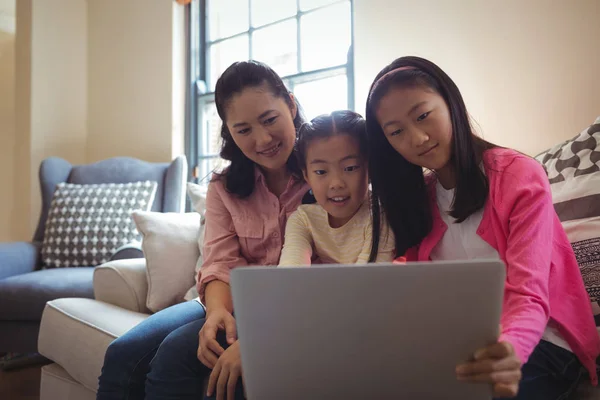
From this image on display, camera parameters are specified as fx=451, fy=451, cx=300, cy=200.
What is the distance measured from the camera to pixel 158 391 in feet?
2.94

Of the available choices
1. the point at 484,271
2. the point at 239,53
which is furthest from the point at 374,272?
the point at 239,53

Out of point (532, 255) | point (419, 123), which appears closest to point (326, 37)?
point (419, 123)

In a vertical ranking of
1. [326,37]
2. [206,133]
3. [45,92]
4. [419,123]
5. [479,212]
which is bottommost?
[479,212]

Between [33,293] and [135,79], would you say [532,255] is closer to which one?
[33,293]

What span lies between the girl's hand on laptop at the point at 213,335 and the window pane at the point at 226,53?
201cm

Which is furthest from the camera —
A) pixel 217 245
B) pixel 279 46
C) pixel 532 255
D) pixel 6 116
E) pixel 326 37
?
pixel 6 116

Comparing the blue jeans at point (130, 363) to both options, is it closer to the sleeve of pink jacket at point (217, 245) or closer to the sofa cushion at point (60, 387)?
the sleeve of pink jacket at point (217, 245)

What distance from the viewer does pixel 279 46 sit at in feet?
8.23

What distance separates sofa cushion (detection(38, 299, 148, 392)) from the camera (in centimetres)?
124

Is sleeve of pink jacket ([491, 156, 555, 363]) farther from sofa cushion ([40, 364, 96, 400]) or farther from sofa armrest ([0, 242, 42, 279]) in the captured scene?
sofa armrest ([0, 242, 42, 279])

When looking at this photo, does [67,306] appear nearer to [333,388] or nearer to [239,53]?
[333,388]

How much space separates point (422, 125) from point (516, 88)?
893 mm

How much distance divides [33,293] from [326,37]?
1.78 meters

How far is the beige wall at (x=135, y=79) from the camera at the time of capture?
2.76 metres
